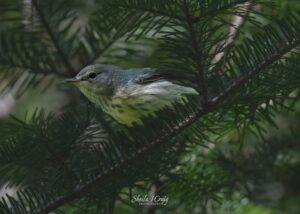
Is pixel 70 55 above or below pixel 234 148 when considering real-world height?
above

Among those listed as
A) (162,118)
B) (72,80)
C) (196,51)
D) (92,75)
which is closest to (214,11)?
(196,51)

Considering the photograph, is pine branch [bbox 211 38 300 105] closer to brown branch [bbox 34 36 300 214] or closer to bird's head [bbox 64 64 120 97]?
brown branch [bbox 34 36 300 214]

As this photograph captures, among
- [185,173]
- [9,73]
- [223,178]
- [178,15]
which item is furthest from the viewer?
[9,73]

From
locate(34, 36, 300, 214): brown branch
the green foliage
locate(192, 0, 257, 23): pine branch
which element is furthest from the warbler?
locate(192, 0, 257, 23): pine branch

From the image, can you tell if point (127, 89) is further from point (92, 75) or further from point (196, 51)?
point (196, 51)

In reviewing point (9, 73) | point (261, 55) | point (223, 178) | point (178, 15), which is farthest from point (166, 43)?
point (9, 73)

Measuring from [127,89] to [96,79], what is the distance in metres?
0.15

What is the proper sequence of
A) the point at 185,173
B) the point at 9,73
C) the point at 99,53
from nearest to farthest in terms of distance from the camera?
1. the point at 185,173
2. the point at 9,73
3. the point at 99,53

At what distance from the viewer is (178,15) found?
1267 mm

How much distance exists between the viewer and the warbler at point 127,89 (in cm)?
203

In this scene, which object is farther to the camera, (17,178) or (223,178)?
(223,178)

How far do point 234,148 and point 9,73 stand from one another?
86 centimetres

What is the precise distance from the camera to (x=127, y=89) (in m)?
2.25

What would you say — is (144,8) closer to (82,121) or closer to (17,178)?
(82,121)
